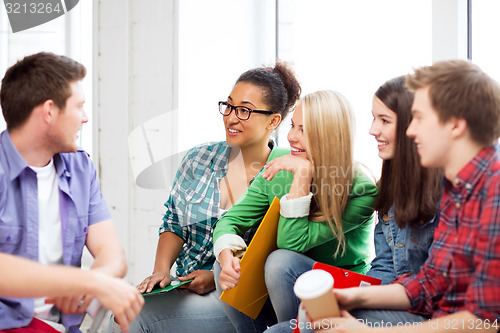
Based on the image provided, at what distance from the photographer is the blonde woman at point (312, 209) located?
161cm

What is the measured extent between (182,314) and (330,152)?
684 mm

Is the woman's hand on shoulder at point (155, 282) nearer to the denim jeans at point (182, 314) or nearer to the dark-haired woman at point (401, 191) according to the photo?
the denim jeans at point (182, 314)

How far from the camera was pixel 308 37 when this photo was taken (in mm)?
2473

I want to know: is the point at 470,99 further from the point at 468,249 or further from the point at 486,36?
the point at 486,36

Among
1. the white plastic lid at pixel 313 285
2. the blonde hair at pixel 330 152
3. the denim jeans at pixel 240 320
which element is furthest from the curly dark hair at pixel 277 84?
the white plastic lid at pixel 313 285

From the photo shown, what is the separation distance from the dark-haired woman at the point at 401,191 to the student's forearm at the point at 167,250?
2.36 ft

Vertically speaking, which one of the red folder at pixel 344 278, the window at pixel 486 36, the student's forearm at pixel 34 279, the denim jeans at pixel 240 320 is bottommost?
the denim jeans at pixel 240 320

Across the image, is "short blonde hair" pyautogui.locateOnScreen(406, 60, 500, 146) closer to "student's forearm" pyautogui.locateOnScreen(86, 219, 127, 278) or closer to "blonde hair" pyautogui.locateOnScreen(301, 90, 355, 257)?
Answer: "blonde hair" pyautogui.locateOnScreen(301, 90, 355, 257)

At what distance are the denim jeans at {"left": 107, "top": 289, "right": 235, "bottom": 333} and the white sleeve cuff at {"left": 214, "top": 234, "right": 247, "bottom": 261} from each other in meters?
0.21

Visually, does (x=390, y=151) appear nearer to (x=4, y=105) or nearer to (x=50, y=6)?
(x=4, y=105)

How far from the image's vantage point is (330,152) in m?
1.68

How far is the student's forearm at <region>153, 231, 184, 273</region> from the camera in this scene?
1932 mm

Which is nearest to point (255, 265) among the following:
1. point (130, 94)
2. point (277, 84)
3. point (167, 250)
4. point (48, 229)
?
point (167, 250)

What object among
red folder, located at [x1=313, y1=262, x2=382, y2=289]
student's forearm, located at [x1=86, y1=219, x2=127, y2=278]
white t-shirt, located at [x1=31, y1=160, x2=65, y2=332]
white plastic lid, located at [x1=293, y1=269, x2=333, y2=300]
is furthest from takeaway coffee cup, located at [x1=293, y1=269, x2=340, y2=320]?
white t-shirt, located at [x1=31, y1=160, x2=65, y2=332]
